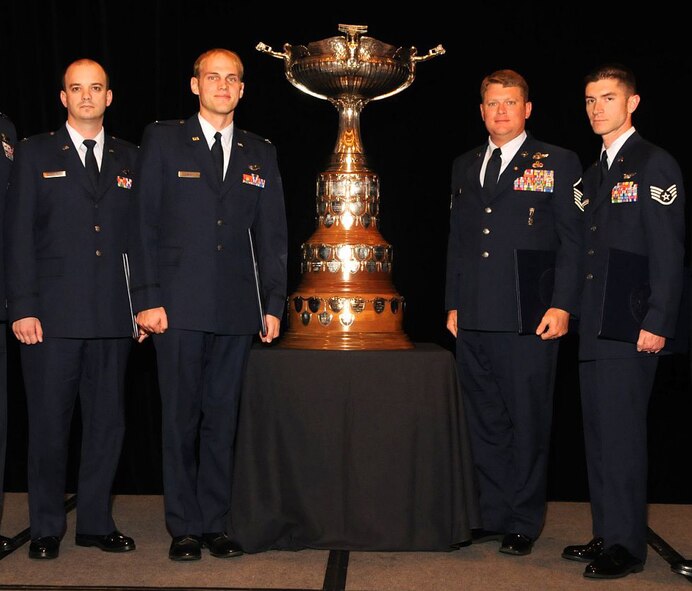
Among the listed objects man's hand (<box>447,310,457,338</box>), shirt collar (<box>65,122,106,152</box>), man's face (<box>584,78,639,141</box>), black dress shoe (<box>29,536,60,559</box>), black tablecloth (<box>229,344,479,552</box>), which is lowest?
black dress shoe (<box>29,536,60,559</box>)

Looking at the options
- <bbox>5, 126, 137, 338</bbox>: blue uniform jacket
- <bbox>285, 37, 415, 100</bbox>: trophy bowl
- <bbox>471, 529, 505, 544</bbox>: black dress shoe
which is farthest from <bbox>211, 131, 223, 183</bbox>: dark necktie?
<bbox>471, 529, 505, 544</bbox>: black dress shoe

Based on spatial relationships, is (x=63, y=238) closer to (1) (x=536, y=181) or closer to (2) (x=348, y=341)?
(2) (x=348, y=341)

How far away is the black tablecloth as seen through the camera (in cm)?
328

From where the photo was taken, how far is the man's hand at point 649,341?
9.88 feet

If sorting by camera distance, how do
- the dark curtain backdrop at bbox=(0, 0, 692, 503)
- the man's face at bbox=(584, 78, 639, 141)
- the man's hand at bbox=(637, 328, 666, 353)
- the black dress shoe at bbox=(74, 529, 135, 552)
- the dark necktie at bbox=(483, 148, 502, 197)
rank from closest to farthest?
the man's hand at bbox=(637, 328, 666, 353) → the man's face at bbox=(584, 78, 639, 141) → the black dress shoe at bbox=(74, 529, 135, 552) → the dark necktie at bbox=(483, 148, 502, 197) → the dark curtain backdrop at bbox=(0, 0, 692, 503)

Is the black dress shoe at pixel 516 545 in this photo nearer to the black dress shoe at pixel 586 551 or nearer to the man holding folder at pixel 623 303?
the black dress shoe at pixel 586 551

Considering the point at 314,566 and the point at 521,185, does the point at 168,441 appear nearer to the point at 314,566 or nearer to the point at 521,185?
the point at 314,566

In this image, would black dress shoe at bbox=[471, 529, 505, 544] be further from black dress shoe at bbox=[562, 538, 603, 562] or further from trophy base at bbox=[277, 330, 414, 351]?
trophy base at bbox=[277, 330, 414, 351]

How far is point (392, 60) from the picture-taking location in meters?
3.55

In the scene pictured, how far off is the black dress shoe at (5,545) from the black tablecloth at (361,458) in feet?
2.37

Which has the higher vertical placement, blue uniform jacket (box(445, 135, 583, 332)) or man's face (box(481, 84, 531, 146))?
man's face (box(481, 84, 531, 146))

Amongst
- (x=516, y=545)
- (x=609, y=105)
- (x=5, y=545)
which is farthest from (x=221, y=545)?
(x=609, y=105)

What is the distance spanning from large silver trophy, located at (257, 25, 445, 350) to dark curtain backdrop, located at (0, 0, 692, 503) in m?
0.67

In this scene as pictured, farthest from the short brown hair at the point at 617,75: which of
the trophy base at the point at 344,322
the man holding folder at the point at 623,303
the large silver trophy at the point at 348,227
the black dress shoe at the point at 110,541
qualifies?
the black dress shoe at the point at 110,541
